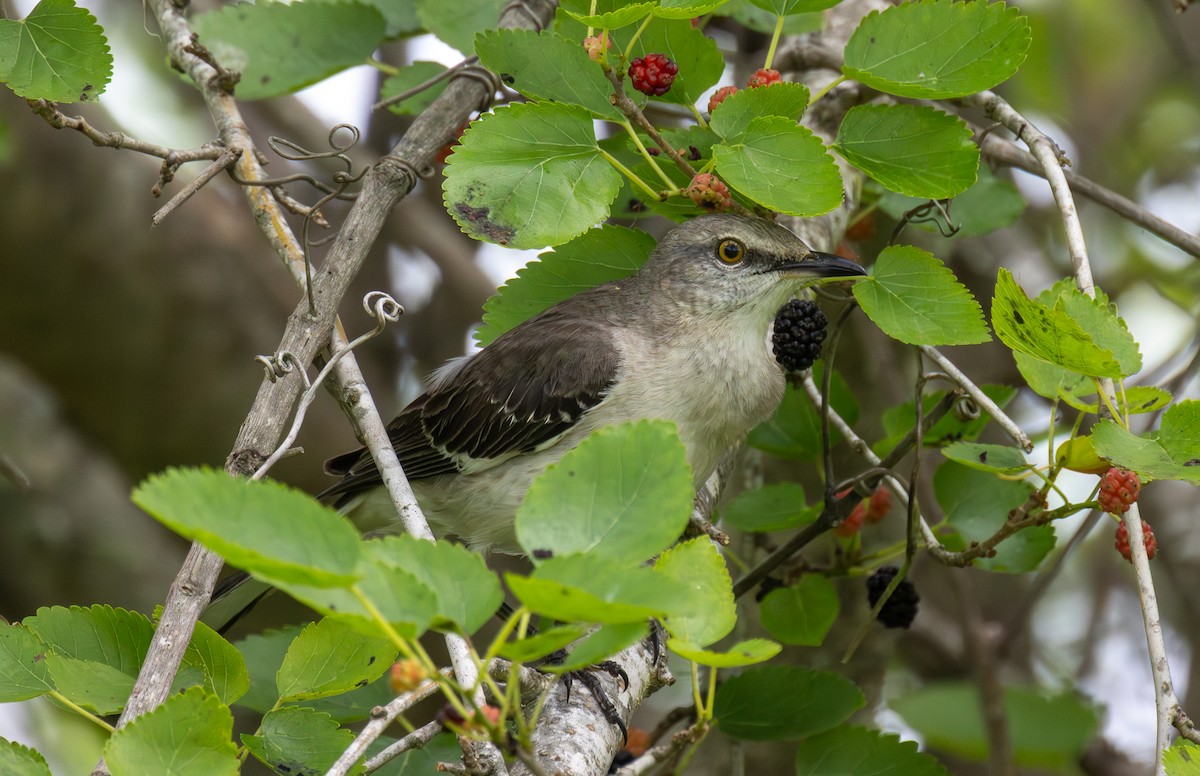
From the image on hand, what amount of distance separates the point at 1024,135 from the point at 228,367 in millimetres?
4380

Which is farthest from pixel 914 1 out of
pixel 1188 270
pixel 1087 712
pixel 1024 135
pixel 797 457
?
pixel 1188 270

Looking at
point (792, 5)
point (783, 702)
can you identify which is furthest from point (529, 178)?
point (783, 702)

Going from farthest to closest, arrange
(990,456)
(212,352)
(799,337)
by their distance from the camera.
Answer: (212,352) → (799,337) → (990,456)

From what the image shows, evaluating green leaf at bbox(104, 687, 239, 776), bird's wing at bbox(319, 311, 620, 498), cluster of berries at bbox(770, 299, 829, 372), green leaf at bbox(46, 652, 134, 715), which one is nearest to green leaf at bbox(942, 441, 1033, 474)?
cluster of berries at bbox(770, 299, 829, 372)

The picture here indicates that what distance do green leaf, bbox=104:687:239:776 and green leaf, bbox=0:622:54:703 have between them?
0.49 meters

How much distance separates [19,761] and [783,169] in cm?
204

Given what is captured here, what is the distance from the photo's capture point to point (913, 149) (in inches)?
118

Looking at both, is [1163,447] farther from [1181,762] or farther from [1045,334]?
[1181,762]

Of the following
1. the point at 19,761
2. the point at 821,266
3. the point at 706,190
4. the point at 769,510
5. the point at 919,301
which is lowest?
the point at 19,761

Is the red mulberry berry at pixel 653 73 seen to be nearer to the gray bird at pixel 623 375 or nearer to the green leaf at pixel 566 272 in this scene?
the green leaf at pixel 566 272

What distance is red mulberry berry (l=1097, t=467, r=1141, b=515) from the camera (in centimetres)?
250

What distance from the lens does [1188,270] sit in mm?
6164

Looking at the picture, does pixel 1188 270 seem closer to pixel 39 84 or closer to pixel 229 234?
pixel 229 234

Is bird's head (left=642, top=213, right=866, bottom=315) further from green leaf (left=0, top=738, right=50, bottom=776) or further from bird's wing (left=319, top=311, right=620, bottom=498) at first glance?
green leaf (left=0, top=738, right=50, bottom=776)
